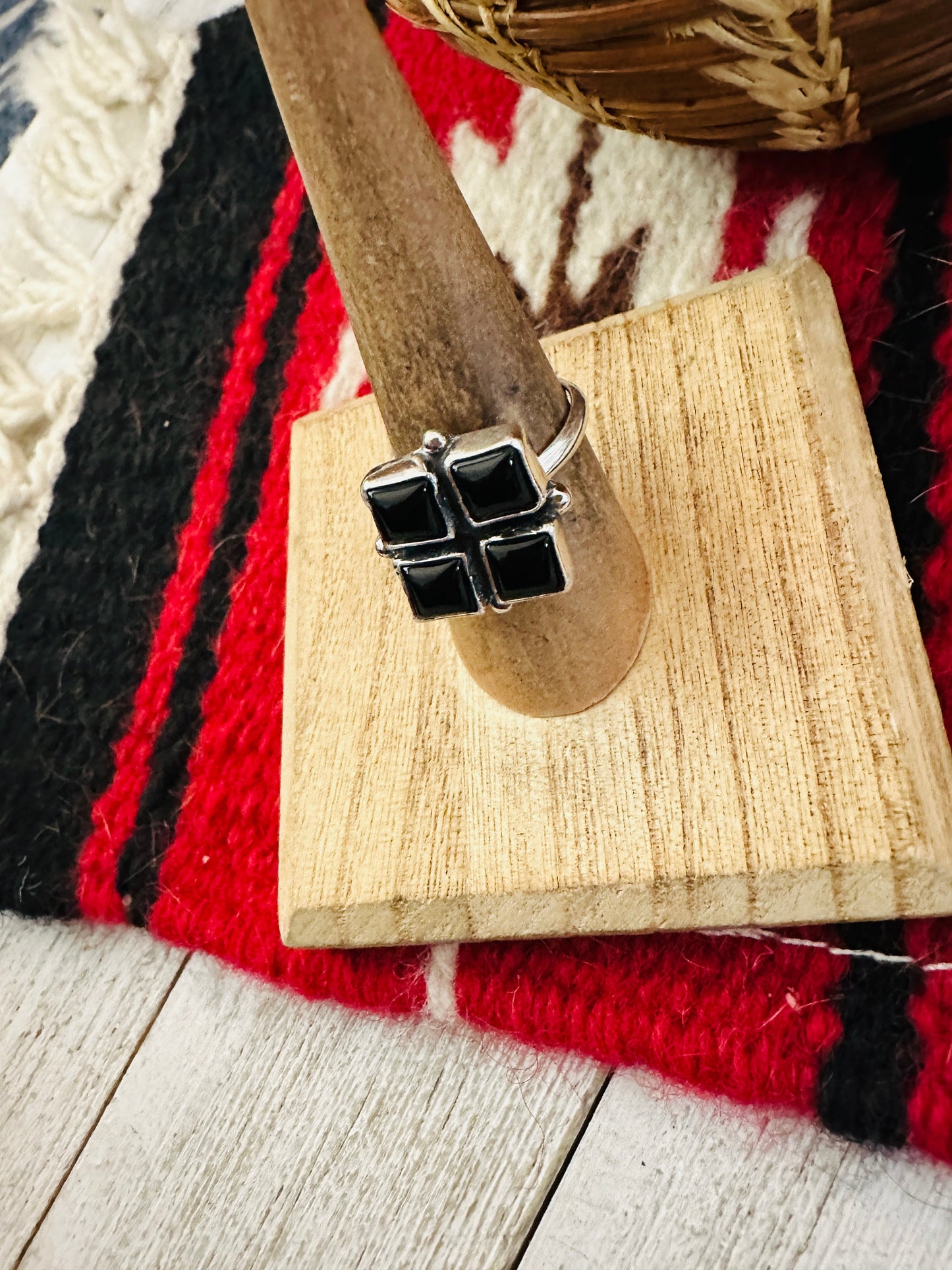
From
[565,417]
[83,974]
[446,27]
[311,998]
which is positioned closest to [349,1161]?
[311,998]

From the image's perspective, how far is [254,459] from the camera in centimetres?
62

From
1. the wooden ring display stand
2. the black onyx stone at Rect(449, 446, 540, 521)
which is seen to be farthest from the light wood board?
the black onyx stone at Rect(449, 446, 540, 521)

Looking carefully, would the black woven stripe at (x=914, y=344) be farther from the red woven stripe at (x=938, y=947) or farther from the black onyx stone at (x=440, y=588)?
the black onyx stone at (x=440, y=588)

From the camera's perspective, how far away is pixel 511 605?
0.34m

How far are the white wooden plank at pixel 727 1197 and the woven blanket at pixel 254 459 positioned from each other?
0.01 meters

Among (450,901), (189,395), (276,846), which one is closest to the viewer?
(450,901)

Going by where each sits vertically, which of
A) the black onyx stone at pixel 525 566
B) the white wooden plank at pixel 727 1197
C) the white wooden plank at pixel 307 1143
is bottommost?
the white wooden plank at pixel 727 1197

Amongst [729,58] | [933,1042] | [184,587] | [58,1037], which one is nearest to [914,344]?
[729,58]

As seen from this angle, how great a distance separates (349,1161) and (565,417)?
0.31m

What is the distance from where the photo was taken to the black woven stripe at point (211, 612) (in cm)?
54

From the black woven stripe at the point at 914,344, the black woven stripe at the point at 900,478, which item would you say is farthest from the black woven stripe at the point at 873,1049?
the black woven stripe at the point at 914,344

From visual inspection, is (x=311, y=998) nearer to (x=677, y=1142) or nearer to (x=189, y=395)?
(x=677, y=1142)

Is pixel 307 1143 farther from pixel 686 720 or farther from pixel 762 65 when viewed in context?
pixel 762 65

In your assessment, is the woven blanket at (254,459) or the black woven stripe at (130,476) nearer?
the woven blanket at (254,459)
